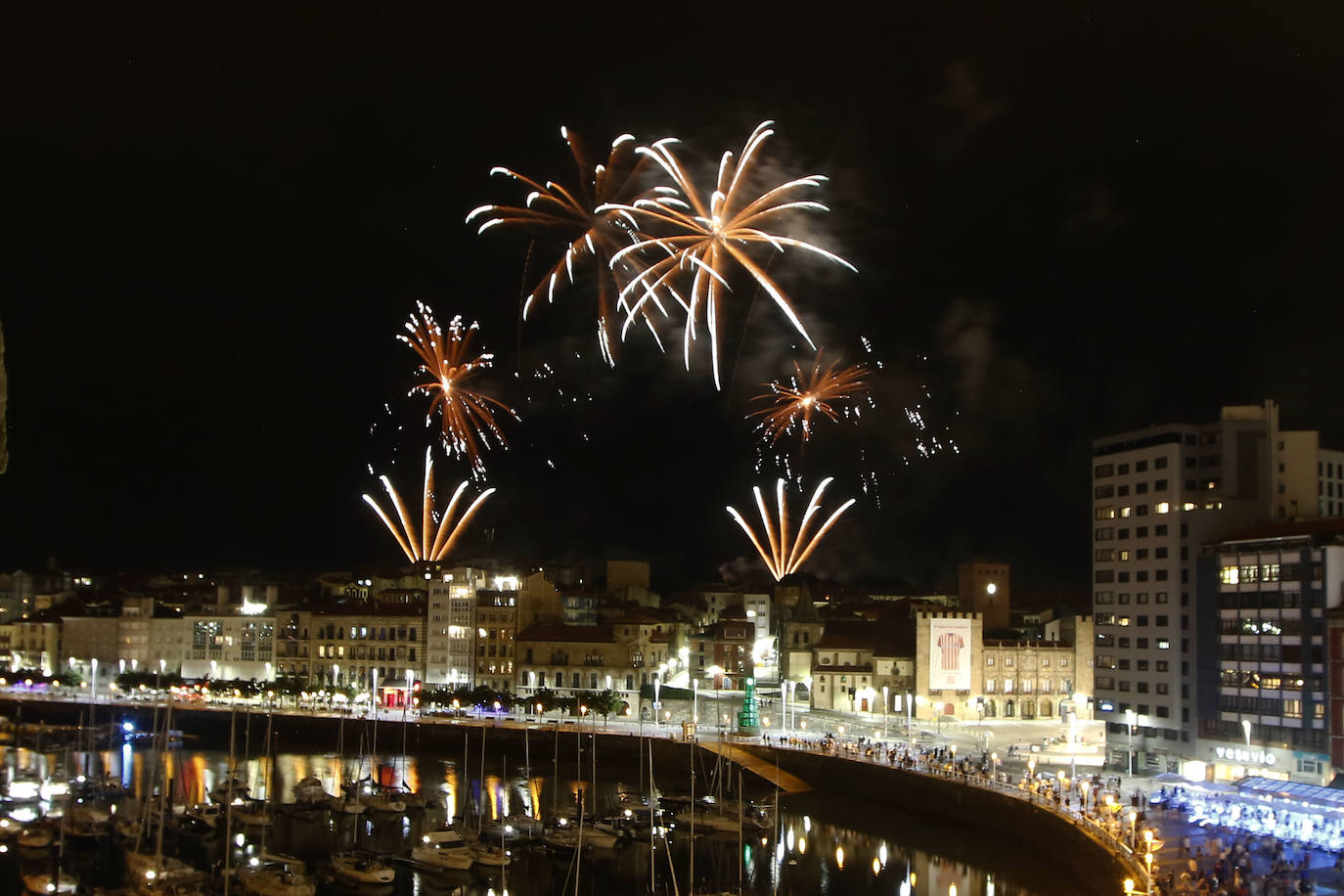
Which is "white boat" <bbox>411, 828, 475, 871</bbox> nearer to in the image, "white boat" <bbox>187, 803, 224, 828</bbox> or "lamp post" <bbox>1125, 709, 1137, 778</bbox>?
"white boat" <bbox>187, 803, 224, 828</bbox>

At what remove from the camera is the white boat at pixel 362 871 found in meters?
35.5

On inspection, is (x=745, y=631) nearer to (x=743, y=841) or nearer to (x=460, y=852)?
(x=743, y=841)

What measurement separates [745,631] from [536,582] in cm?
1309

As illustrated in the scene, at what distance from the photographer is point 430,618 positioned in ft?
254

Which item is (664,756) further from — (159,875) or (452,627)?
(159,875)

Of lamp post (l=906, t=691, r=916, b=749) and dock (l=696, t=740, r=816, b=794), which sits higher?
lamp post (l=906, t=691, r=916, b=749)

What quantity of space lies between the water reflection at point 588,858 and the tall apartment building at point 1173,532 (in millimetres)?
12533

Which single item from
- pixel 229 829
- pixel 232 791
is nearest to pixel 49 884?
pixel 229 829

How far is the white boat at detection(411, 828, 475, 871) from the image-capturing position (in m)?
37.2

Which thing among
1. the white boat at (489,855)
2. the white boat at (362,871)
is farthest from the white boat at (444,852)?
the white boat at (362,871)

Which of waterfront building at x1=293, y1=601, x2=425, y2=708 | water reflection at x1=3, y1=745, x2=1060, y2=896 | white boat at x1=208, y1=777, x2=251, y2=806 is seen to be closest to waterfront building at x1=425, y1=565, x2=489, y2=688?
waterfront building at x1=293, y1=601, x2=425, y2=708

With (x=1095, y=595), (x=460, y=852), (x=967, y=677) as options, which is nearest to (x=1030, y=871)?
(x=460, y=852)

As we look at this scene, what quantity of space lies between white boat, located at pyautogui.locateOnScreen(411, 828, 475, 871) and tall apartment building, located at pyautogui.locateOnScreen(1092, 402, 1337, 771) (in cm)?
2648

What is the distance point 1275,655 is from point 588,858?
24643 millimetres
